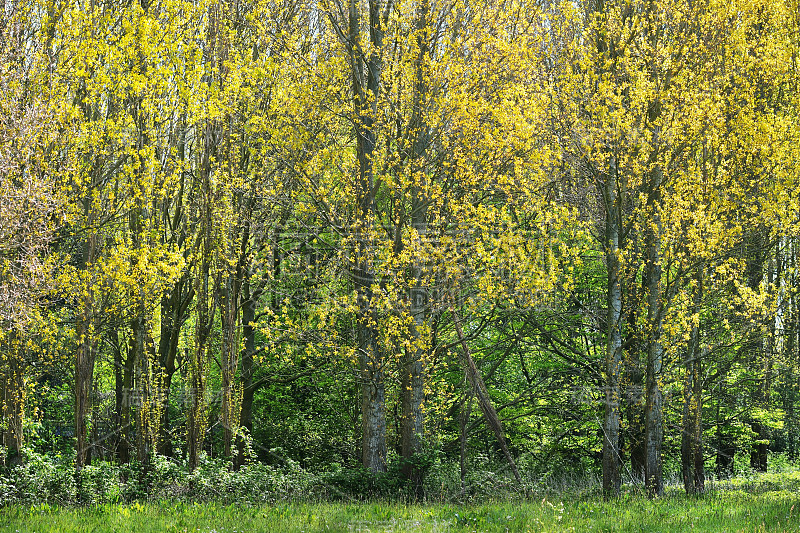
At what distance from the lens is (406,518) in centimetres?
798

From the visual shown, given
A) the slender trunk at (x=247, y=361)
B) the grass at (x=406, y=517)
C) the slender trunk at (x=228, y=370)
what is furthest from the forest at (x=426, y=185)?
the grass at (x=406, y=517)

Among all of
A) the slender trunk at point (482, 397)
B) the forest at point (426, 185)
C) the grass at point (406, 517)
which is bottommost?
the grass at point (406, 517)

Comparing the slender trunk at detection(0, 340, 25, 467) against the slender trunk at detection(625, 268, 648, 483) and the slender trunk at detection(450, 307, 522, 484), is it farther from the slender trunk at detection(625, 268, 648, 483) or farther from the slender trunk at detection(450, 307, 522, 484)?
the slender trunk at detection(625, 268, 648, 483)

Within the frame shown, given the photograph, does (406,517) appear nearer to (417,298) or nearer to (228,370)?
(417,298)

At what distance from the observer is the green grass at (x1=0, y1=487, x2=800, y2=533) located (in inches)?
285

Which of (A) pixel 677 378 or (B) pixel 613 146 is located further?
(A) pixel 677 378

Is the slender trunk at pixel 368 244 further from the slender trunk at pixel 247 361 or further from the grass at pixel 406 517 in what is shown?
the slender trunk at pixel 247 361

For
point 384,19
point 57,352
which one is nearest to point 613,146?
point 384,19

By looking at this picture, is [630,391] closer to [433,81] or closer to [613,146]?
[613,146]

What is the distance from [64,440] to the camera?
18.7m

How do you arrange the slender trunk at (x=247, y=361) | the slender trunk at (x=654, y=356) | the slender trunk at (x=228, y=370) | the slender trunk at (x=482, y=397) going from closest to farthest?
the slender trunk at (x=482, y=397), the slender trunk at (x=654, y=356), the slender trunk at (x=228, y=370), the slender trunk at (x=247, y=361)

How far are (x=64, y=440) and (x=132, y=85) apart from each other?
38.7 ft

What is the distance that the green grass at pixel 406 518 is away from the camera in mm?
7227

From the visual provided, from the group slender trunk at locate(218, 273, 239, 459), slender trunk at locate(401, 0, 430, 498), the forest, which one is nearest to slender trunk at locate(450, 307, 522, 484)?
the forest
